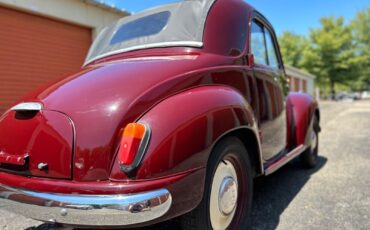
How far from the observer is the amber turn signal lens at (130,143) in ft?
6.20

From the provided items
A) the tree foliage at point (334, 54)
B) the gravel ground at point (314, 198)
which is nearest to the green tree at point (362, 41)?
the tree foliage at point (334, 54)

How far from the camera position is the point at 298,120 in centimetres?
→ 437

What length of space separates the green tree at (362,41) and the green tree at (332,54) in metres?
1.29

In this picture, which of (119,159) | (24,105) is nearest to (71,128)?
(119,159)

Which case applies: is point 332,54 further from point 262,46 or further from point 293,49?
point 262,46

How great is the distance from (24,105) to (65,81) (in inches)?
14.0

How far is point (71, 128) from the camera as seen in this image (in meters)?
2.03

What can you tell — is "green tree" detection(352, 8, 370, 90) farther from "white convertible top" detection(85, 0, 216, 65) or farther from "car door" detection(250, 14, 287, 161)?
"white convertible top" detection(85, 0, 216, 65)

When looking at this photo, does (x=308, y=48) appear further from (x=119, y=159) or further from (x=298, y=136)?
(x=119, y=159)

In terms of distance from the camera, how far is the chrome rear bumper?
1.82m

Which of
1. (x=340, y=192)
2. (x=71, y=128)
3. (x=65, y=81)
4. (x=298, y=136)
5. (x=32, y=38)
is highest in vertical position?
(x=32, y=38)

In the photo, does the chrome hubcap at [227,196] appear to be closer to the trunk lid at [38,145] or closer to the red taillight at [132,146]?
the red taillight at [132,146]

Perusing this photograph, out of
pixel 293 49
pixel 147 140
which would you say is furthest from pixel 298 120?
pixel 293 49

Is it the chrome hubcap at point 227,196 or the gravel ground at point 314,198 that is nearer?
the chrome hubcap at point 227,196
